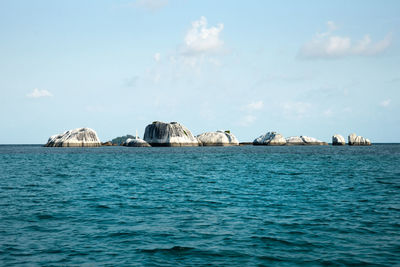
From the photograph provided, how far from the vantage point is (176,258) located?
11.1 metres

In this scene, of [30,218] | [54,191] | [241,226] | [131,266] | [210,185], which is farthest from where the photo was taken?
[210,185]

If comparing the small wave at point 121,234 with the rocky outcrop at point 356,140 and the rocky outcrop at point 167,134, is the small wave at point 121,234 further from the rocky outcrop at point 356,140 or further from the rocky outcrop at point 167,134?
the rocky outcrop at point 356,140

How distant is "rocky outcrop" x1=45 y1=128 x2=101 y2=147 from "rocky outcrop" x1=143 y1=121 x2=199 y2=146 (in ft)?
76.0

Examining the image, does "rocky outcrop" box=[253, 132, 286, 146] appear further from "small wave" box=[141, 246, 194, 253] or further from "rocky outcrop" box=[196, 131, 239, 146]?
"small wave" box=[141, 246, 194, 253]

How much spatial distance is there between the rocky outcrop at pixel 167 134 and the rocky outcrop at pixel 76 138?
23.2 metres

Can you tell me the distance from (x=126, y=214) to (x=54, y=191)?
10.6m

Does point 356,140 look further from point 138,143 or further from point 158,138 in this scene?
point 138,143

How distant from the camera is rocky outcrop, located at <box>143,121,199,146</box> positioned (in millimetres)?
139500

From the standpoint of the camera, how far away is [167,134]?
457 feet

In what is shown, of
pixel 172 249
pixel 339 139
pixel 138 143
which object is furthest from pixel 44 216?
pixel 339 139

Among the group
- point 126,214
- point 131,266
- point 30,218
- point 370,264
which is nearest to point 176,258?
point 131,266

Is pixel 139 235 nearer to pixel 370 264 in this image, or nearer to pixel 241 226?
pixel 241 226

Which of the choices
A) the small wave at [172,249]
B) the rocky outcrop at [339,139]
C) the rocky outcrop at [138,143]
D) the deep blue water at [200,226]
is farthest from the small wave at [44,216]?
the rocky outcrop at [339,139]

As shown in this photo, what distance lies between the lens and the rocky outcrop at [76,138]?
142 meters
